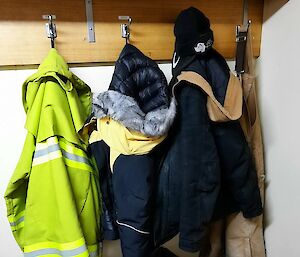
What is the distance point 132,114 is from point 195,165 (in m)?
0.24

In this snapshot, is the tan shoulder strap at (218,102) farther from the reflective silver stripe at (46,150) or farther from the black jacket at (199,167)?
the reflective silver stripe at (46,150)

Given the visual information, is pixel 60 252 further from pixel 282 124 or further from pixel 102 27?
pixel 282 124

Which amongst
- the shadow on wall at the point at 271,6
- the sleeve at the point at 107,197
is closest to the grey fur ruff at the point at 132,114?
the sleeve at the point at 107,197

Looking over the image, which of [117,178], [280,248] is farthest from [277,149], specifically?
[117,178]

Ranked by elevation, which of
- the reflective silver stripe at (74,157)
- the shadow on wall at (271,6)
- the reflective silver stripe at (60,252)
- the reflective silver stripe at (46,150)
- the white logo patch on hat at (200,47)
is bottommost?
the reflective silver stripe at (60,252)

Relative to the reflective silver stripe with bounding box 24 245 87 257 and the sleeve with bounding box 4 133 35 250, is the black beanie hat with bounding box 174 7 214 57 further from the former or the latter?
the reflective silver stripe with bounding box 24 245 87 257

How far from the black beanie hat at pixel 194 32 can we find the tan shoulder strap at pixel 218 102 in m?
0.08

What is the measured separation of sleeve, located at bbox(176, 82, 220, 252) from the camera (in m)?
0.85

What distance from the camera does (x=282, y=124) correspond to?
1.04 m

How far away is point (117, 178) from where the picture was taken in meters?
0.86

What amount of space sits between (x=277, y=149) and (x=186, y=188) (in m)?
0.44

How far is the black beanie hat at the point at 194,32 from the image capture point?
34.3 inches

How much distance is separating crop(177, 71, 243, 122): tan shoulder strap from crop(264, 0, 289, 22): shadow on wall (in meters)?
0.35

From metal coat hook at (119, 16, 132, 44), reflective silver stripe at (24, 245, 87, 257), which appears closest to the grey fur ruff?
metal coat hook at (119, 16, 132, 44)
